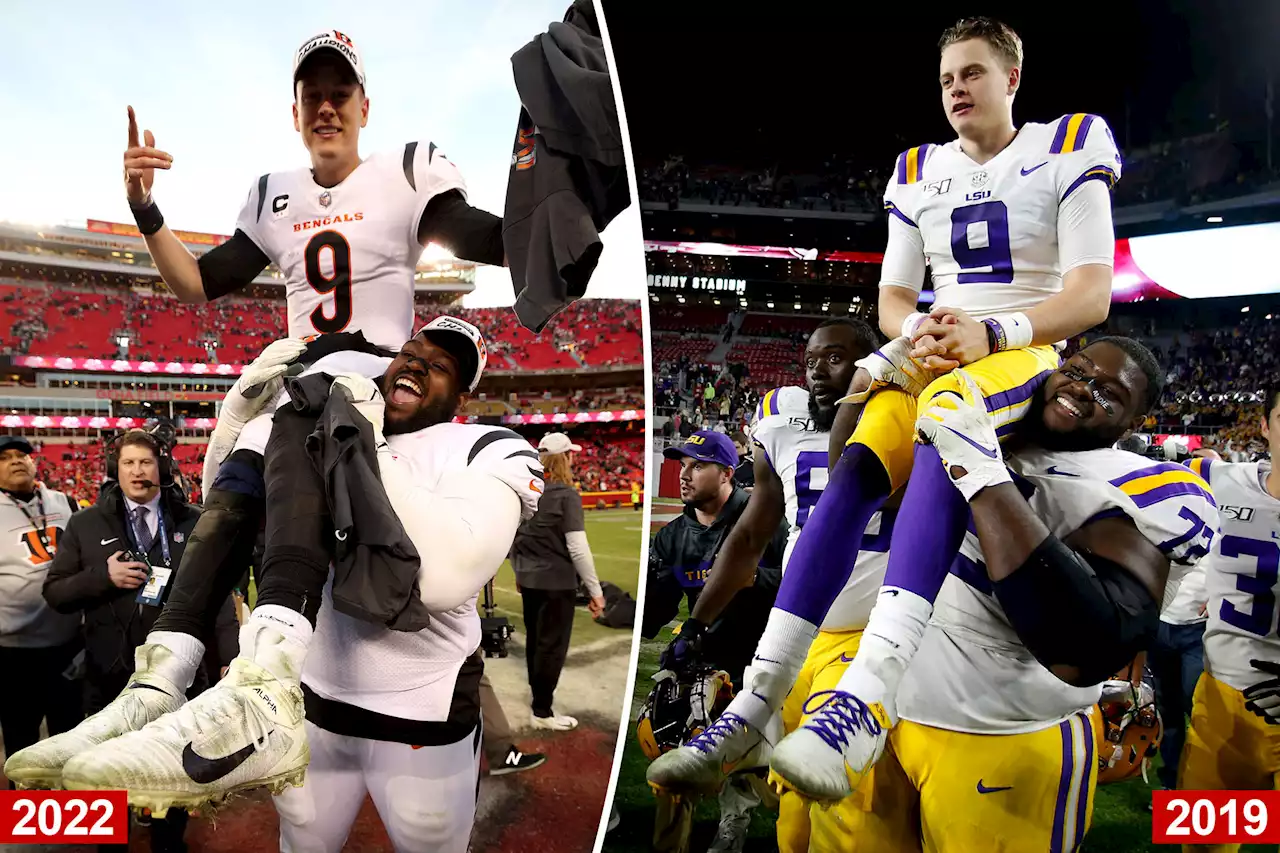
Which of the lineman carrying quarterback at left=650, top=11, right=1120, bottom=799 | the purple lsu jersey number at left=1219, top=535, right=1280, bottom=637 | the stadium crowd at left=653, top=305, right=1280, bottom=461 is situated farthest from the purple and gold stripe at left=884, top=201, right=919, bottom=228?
the stadium crowd at left=653, top=305, right=1280, bottom=461

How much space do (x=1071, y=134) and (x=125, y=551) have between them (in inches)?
62.9

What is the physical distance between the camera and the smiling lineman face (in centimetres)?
100

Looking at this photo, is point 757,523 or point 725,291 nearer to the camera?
point 757,523

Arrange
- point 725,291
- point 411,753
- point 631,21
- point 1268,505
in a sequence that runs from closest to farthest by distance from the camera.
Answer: point 411,753
point 1268,505
point 631,21
point 725,291

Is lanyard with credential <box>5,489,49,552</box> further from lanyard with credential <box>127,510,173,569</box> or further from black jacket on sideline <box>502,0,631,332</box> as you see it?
black jacket on sideline <box>502,0,631,332</box>

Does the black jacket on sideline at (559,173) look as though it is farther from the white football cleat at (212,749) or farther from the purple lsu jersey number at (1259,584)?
the purple lsu jersey number at (1259,584)

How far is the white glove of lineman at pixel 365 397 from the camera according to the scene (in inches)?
36.8

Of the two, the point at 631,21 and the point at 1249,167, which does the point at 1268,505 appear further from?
the point at 1249,167

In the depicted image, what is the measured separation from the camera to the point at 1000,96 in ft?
4.25

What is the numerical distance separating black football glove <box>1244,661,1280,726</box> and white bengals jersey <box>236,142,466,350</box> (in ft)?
7.78

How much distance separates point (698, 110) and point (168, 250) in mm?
11287

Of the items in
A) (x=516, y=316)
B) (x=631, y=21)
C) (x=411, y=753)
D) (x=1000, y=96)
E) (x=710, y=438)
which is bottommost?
(x=411, y=753)

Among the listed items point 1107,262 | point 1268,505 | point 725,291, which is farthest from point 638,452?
point 725,291

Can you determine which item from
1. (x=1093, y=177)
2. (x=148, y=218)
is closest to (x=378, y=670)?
(x=148, y=218)
